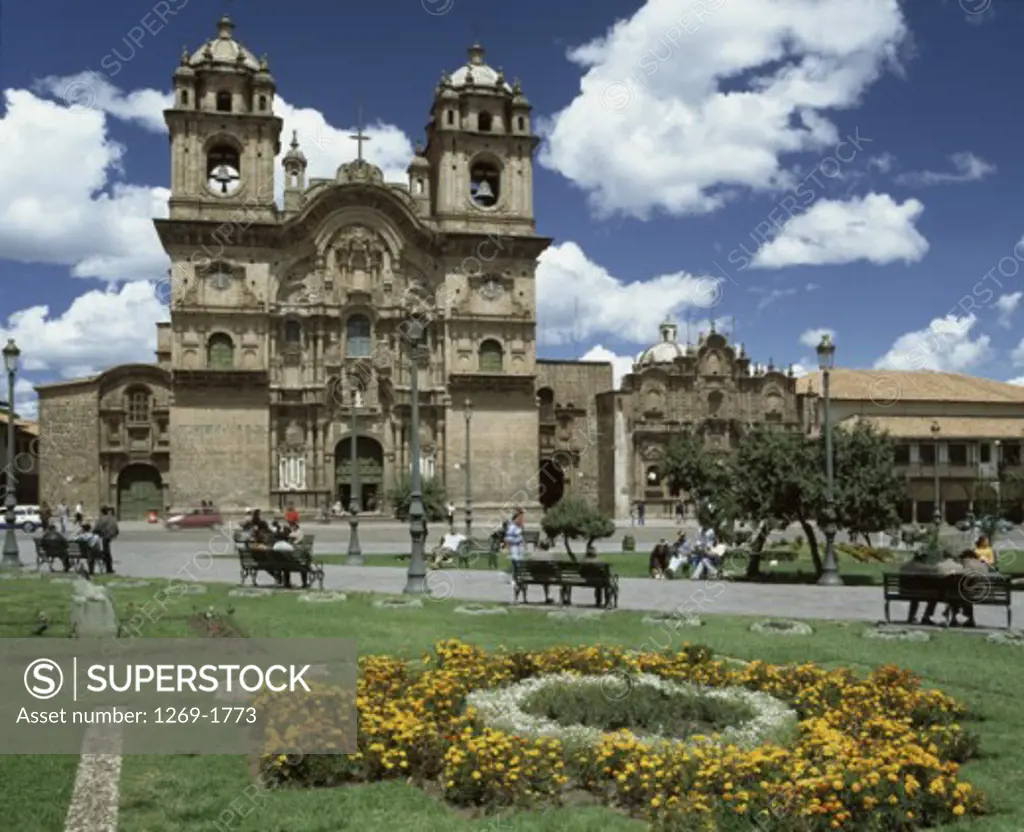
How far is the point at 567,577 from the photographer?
17.3 m

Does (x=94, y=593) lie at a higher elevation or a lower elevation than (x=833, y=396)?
lower

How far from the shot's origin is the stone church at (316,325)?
153ft

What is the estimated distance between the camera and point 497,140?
50.6 metres

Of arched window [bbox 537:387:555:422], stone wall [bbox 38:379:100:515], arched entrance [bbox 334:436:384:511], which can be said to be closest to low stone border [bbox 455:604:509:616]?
arched entrance [bbox 334:436:384:511]

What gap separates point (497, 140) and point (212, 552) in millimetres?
27706

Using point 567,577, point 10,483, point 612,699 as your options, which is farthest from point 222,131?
point 612,699

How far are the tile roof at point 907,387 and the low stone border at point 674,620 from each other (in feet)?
164

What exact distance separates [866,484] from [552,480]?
37.1 metres

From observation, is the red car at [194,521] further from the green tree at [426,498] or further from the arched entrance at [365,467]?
the green tree at [426,498]

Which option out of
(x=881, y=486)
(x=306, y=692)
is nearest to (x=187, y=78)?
(x=881, y=486)

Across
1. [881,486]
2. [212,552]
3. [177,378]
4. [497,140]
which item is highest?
[497,140]

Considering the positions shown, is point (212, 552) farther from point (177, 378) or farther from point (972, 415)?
point (972, 415)

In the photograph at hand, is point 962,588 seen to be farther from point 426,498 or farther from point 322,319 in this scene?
point 322,319

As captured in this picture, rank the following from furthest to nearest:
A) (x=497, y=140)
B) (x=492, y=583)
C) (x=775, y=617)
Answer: (x=497, y=140), (x=492, y=583), (x=775, y=617)
